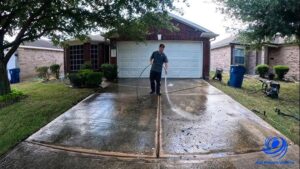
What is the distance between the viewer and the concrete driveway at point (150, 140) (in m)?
4.14

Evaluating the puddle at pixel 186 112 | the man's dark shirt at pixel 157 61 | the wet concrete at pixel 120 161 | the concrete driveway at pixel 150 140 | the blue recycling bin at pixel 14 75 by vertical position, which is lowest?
the wet concrete at pixel 120 161

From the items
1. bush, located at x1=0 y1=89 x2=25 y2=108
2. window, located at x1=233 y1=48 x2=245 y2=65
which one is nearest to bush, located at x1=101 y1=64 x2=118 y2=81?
bush, located at x1=0 y1=89 x2=25 y2=108

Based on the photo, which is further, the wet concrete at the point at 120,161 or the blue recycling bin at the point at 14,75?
the blue recycling bin at the point at 14,75

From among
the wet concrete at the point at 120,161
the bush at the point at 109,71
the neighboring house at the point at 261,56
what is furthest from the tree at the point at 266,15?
the wet concrete at the point at 120,161

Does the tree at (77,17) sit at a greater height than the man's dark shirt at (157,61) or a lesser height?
greater

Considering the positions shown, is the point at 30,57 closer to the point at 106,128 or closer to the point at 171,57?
the point at 171,57

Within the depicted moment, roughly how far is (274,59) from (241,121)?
56.2 feet

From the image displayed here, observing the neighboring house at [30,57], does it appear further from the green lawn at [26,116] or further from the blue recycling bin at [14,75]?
the green lawn at [26,116]

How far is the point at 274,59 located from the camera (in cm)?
2136

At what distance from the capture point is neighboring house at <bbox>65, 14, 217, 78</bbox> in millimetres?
15867

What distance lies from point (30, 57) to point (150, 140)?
2109 centimetres

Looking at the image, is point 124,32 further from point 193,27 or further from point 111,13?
point 193,27

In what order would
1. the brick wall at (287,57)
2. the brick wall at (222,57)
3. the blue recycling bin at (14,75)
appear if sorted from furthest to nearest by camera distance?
1. the brick wall at (222,57)
2. the blue recycling bin at (14,75)
3. the brick wall at (287,57)

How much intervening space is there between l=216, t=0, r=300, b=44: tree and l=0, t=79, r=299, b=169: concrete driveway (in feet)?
17.1
